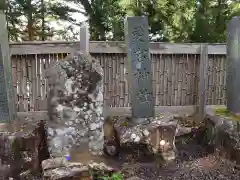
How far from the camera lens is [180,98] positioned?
583cm

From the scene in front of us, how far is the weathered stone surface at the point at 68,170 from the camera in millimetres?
3348

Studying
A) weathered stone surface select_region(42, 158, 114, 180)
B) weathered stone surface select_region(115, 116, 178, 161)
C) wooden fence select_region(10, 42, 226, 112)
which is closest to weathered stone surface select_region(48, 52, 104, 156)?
weathered stone surface select_region(42, 158, 114, 180)

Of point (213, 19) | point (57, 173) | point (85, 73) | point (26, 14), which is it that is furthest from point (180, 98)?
point (26, 14)

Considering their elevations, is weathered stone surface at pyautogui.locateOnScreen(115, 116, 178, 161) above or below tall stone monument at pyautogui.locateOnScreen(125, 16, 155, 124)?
below

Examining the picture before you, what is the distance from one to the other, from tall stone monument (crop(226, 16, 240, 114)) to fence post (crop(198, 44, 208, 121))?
1211 mm

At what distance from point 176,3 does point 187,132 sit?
268cm

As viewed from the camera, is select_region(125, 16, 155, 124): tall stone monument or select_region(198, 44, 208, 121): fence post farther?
select_region(198, 44, 208, 121): fence post

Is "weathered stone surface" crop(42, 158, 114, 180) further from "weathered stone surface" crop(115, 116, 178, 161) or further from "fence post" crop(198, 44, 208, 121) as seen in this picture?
"fence post" crop(198, 44, 208, 121)

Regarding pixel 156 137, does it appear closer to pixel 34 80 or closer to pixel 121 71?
pixel 121 71

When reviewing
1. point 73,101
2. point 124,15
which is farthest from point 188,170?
point 124,15

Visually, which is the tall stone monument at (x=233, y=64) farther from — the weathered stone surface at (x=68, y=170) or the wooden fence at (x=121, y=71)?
the weathered stone surface at (x=68, y=170)

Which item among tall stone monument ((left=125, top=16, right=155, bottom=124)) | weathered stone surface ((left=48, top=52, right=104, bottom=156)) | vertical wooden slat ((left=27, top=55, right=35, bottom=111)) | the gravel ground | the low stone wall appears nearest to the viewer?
weathered stone surface ((left=48, top=52, right=104, bottom=156))

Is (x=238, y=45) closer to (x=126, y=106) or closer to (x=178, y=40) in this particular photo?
(x=178, y=40)

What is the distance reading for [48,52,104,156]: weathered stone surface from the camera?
3.62 m
